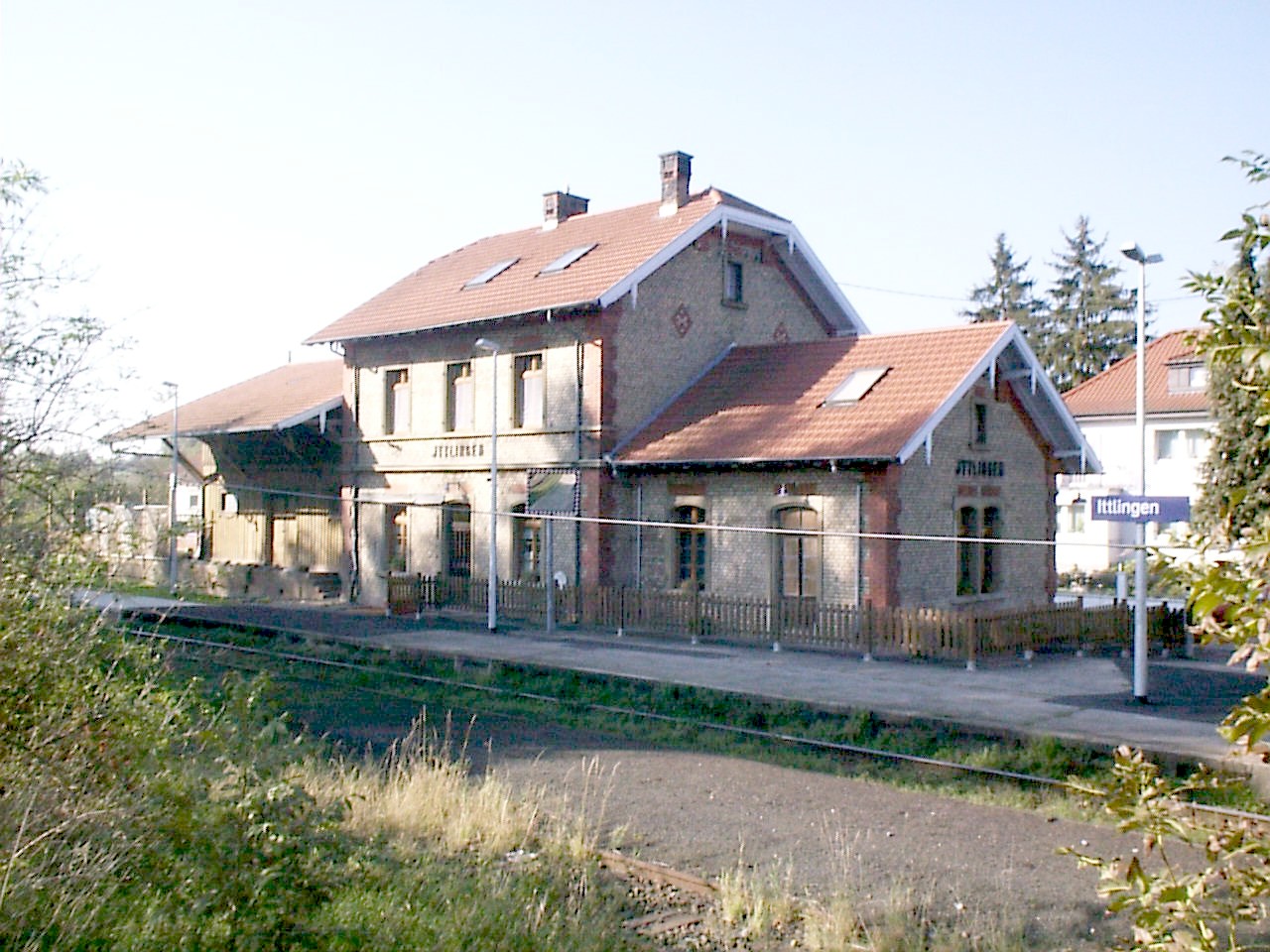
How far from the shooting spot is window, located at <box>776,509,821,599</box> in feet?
74.2

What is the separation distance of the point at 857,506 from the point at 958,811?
11.7m

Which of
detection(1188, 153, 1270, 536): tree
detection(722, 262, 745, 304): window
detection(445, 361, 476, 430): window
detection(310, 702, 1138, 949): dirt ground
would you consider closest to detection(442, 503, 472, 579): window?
detection(445, 361, 476, 430): window

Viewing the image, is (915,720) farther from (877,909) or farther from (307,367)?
(307,367)

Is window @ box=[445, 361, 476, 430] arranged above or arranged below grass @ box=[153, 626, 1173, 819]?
above

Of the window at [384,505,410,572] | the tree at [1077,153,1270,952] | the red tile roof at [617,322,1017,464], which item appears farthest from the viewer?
the window at [384,505,410,572]

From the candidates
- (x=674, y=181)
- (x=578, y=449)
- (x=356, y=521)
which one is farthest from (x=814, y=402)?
(x=356, y=521)

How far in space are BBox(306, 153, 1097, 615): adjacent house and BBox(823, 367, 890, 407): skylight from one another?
0.18ft

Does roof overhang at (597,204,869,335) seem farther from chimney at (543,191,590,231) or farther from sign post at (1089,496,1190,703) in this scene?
sign post at (1089,496,1190,703)

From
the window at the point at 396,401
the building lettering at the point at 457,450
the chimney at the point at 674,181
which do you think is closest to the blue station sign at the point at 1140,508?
the chimney at the point at 674,181

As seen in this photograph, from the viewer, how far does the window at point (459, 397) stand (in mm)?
28688

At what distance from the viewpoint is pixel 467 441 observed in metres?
28.3

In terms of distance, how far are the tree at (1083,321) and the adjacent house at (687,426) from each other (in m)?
35.5

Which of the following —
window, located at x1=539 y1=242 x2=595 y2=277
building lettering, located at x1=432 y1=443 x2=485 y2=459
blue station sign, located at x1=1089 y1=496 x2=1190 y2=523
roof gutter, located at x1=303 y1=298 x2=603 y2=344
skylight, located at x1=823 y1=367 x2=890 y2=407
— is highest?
window, located at x1=539 y1=242 x2=595 y2=277

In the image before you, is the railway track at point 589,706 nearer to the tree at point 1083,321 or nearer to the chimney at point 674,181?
the chimney at point 674,181
